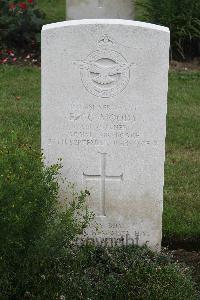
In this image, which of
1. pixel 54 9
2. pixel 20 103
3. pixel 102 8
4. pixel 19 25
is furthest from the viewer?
pixel 54 9

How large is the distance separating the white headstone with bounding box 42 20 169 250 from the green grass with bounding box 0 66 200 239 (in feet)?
1.25

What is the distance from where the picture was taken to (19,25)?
1088 centimetres

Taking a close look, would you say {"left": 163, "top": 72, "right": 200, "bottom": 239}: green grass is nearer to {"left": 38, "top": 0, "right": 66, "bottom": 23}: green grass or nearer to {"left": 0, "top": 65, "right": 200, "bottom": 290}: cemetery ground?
{"left": 0, "top": 65, "right": 200, "bottom": 290}: cemetery ground

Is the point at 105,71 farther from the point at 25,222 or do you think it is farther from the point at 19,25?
the point at 19,25

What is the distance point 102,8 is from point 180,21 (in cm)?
117

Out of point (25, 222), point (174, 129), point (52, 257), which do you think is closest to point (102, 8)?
point (174, 129)

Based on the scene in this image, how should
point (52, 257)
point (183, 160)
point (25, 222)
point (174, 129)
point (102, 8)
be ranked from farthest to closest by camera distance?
point (102, 8) → point (174, 129) → point (183, 160) → point (52, 257) → point (25, 222)

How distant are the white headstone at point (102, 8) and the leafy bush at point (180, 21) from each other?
10.1 inches

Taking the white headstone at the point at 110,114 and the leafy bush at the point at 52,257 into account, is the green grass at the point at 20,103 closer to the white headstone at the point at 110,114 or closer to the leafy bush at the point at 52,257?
the white headstone at the point at 110,114

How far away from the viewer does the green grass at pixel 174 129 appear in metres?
6.14

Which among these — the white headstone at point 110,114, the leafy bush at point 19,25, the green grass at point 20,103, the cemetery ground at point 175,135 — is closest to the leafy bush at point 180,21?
the cemetery ground at point 175,135

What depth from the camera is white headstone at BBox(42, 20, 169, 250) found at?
505 centimetres

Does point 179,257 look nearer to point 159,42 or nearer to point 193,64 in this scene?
point 159,42

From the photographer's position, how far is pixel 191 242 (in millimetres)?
5824
